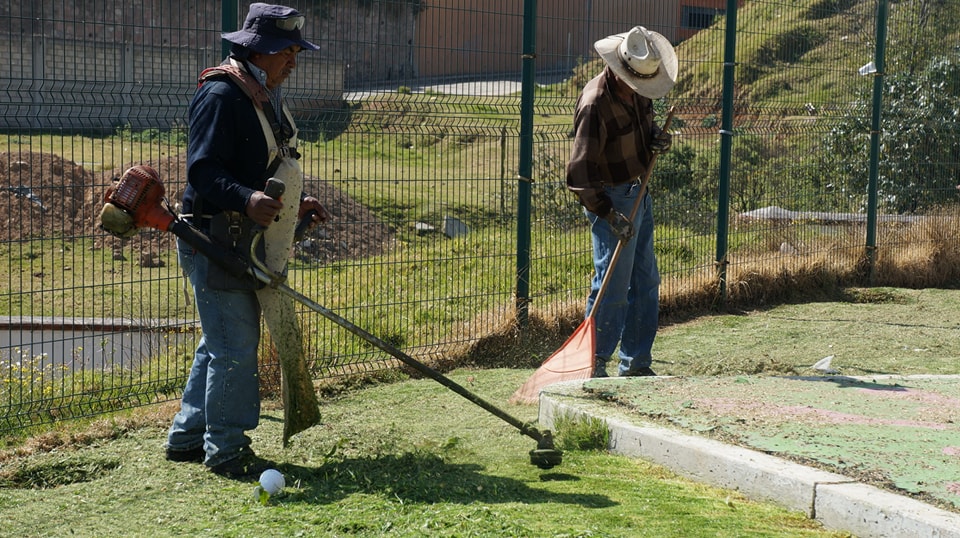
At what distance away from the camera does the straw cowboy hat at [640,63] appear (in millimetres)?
5938

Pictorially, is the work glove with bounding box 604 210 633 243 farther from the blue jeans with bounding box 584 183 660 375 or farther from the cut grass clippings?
the cut grass clippings

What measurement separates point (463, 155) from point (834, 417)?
330 cm

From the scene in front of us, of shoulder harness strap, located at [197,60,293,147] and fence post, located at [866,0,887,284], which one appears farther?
fence post, located at [866,0,887,284]

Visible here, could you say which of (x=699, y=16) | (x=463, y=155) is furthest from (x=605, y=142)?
(x=699, y=16)

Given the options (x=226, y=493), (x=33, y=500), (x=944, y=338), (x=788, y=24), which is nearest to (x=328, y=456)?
(x=226, y=493)

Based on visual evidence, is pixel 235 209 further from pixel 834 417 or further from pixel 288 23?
pixel 834 417

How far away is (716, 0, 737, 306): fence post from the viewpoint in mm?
9102

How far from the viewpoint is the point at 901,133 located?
11438 millimetres

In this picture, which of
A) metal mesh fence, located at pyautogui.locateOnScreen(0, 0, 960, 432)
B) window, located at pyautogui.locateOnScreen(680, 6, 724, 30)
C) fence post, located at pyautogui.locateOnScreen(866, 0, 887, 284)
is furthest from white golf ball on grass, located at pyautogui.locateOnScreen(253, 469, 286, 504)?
fence post, located at pyautogui.locateOnScreen(866, 0, 887, 284)

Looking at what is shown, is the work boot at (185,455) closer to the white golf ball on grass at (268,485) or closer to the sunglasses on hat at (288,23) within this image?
the white golf ball on grass at (268,485)

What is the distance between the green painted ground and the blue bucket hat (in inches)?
93.1

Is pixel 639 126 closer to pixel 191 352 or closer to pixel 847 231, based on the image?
pixel 191 352

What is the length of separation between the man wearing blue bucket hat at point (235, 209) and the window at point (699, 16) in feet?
17.7

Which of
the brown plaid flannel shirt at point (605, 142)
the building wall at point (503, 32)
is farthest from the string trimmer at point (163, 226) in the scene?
the building wall at point (503, 32)
